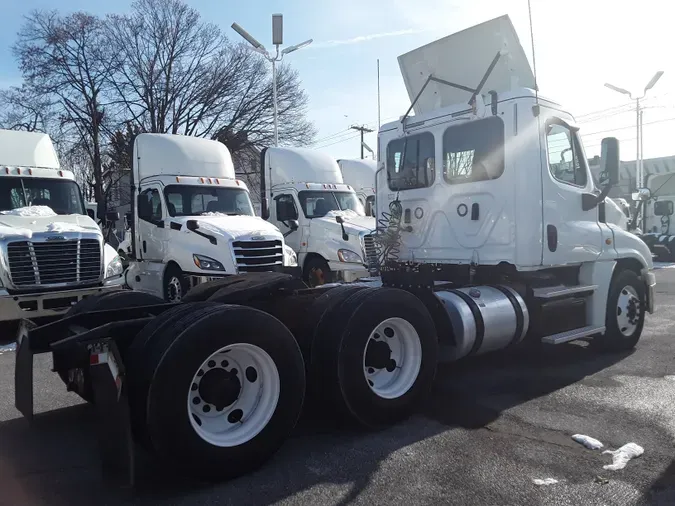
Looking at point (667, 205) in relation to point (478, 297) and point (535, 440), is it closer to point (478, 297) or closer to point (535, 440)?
point (478, 297)

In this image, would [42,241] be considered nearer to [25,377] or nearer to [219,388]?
[25,377]

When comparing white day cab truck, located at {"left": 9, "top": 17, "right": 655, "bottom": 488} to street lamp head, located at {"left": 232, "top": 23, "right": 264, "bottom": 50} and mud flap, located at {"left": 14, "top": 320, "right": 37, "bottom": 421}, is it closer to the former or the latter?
mud flap, located at {"left": 14, "top": 320, "right": 37, "bottom": 421}

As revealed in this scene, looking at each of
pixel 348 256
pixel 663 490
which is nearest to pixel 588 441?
pixel 663 490

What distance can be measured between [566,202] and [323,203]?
25.3ft

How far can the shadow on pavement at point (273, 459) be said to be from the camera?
3.65m

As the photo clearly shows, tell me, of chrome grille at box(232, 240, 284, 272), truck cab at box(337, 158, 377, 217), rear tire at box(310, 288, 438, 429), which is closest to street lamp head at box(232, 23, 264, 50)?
truck cab at box(337, 158, 377, 217)

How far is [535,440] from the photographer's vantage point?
4.46 meters

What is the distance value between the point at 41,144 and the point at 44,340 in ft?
27.1

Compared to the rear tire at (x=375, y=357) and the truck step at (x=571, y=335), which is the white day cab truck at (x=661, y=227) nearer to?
the truck step at (x=571, y=335)

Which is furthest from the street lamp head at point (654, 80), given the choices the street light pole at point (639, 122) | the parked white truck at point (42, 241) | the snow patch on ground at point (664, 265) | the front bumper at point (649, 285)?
the parked white truck at point (42, 241)

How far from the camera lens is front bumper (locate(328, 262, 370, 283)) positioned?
1196 centimetres

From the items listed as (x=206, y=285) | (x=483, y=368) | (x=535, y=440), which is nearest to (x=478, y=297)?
(x=483, y=368)

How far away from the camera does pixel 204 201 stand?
11.7 meters

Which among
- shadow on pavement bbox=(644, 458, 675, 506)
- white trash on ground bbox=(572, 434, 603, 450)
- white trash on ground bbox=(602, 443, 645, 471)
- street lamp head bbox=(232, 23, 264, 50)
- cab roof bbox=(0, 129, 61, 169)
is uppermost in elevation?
street lamp head bbox=(232, 23, 264, 50)
